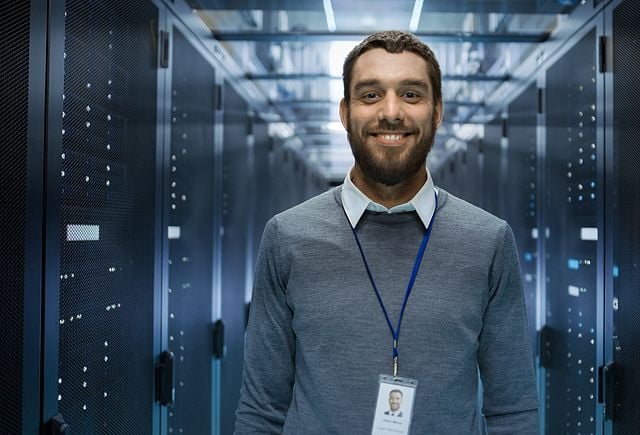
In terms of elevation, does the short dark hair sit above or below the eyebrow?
above

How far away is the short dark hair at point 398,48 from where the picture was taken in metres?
1.27

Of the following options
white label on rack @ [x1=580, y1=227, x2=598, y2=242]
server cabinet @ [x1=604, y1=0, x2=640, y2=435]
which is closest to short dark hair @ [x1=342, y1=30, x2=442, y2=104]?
server cabinet @ [x1=604, y1=0, x2=640, y2=435]

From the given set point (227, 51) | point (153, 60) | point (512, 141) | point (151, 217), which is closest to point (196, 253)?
point (151, 217)

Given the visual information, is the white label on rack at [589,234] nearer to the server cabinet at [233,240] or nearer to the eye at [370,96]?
the eye at [370,96]

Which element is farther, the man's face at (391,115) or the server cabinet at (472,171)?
the server cabinet at (472,171)

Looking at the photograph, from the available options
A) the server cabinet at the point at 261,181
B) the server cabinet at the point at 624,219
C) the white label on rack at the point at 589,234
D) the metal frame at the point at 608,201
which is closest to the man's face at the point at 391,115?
the server cabinet at the point at 624,219

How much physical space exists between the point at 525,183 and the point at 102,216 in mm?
2498

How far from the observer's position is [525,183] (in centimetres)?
354

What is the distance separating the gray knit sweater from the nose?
0.20 m

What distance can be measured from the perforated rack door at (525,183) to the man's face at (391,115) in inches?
86.9

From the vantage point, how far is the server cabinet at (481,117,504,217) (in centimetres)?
432

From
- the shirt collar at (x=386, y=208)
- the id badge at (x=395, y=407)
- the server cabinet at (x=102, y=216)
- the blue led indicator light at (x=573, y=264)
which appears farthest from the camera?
the blue led indicator light at (x=573, y=264)

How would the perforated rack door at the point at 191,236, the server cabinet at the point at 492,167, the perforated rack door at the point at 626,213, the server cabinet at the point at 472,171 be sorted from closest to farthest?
the perforated rack door at the point at 626,213 < the perforated rack door at the point at 191,236 < the server cabinet at the point at 492,167 < the server cabinet at the point at 472,171

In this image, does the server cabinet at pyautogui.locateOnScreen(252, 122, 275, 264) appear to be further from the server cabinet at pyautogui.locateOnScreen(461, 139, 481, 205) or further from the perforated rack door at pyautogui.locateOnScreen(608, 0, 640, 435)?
the perforated rack door at pyautogui.locateOnScreen(608, 0, 640, 435)
